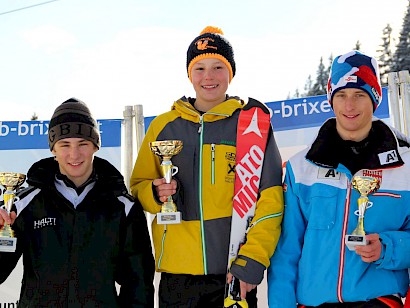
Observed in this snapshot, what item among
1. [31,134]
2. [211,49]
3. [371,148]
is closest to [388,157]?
→ [371,148]

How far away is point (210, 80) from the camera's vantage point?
3184mm

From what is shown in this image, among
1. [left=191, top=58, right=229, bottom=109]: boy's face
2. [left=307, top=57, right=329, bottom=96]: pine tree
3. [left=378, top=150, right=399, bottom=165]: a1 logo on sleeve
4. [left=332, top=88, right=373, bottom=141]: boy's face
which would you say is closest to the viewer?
[left=378, top=150, right=399, bottom=165]: a1 logo on sleeve

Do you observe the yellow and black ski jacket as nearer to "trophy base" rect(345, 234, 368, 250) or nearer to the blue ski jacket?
the blue ski jacket

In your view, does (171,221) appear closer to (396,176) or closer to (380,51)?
(396,176)

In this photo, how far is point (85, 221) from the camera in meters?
2.77

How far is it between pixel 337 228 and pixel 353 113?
0.60 m

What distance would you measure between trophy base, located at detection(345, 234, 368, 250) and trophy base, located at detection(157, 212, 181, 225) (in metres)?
0.87

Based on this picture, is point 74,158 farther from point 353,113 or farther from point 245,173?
point 353,113

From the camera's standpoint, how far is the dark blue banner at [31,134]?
4.95 meters

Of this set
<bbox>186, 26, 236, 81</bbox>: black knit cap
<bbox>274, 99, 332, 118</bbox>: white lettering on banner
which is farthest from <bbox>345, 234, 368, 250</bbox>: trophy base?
<bbox>274, 99, 332, 118</bbox>: white lettering on banner

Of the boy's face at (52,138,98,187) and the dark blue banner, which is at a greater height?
the dark blue banner

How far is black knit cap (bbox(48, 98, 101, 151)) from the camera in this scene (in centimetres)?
295

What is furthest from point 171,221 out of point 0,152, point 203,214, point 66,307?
point 0,152

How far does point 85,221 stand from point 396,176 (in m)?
1.61
